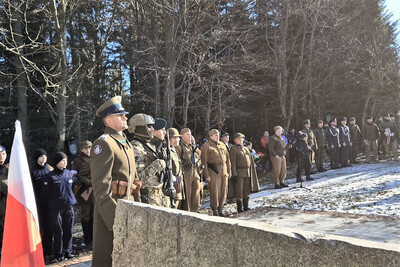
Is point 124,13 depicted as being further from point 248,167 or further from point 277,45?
point 248,167

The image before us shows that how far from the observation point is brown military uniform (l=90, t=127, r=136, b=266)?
3066 millimetres

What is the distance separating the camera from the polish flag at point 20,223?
10.5 feet

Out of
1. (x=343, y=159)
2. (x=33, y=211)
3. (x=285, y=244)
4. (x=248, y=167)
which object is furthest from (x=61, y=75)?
(x=343, y=159)

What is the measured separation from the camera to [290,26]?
19.3 meters

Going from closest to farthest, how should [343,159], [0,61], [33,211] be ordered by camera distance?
1. [33,211]
2. [343,159]
3. [0,61]

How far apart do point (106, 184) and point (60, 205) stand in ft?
9.78

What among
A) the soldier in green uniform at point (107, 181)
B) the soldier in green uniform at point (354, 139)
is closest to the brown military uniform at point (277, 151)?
the soldier in green uniform at point (354, 139)

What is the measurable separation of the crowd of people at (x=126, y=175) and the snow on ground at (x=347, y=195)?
90cm

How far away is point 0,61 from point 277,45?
13.7m

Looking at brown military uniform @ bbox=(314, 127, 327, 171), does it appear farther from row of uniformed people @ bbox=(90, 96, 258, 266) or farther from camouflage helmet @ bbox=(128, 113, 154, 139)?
camouflage helmet @ bbox=(128, 113, 154, 139)

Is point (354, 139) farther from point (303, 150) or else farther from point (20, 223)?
point (20, 223)

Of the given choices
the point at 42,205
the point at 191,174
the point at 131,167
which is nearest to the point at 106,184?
the point at 131,167

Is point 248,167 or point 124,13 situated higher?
point 124,13

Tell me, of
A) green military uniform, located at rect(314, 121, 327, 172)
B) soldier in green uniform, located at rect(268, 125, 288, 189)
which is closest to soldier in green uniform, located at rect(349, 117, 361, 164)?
green military uniform, located at rect(314, 121, 327, 172)
